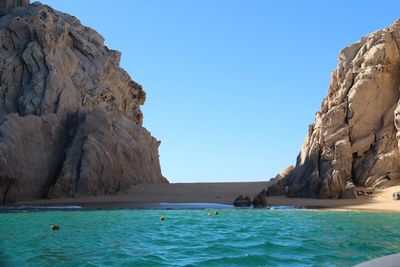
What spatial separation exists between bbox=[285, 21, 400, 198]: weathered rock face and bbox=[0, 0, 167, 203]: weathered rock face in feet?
51.7

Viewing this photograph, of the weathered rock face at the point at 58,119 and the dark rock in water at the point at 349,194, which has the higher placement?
the weathered rock face at the point at 58,119

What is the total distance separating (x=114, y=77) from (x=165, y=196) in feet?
53.8

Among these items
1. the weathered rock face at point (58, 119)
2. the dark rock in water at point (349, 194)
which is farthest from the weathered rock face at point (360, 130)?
the weathered rock face at point (58, 119)

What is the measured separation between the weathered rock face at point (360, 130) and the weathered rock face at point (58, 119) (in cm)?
1575

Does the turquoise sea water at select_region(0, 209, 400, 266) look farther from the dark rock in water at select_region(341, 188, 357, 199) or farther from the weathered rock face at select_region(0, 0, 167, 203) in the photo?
the weathered rock face at select_region(0, 0, 167, 203)

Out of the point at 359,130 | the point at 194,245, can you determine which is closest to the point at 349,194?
the point at 359,130

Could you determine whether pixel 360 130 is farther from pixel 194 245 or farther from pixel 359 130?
pixel 194 245

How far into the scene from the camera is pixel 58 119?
3919 cm

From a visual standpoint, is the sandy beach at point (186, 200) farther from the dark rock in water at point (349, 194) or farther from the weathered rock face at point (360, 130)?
the weathered rock face at point (360, 130)

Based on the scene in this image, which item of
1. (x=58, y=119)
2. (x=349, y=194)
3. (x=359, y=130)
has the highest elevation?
(x=58, y=119)

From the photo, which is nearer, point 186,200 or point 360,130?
point 360,130

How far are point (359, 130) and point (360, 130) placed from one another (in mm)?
83

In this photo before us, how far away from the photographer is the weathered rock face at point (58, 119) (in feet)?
117

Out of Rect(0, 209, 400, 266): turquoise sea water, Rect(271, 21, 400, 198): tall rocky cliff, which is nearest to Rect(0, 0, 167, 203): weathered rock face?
Rect(271, 21, 400, 198): tall rocky cliff
